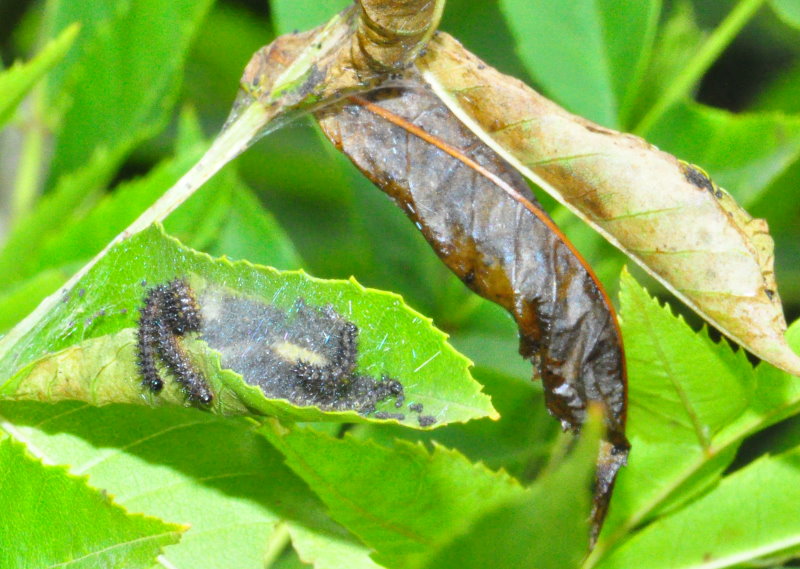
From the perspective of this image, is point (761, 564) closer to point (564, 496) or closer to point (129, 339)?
point (564, 496)

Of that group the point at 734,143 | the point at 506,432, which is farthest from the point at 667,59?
the point at 506,432

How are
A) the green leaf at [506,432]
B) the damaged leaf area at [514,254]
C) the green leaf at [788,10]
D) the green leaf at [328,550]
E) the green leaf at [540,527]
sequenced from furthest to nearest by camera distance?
the green leaf at [788,10]
the green leaf at [506,432]
the green leaf at [328,550]
the damaged leaf area at [514,254]
the green leaf at [540,527]

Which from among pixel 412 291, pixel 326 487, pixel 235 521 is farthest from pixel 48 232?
pixel 326 487

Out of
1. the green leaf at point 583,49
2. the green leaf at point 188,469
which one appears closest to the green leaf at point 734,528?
the green leaf at point 188,469

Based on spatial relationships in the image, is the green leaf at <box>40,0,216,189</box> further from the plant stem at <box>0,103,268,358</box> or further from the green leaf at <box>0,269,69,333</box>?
the plant stem at <box>0,103,268,358</box>

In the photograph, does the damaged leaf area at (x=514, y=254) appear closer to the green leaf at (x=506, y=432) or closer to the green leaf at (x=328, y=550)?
the green leaf at (x=328, y=550)

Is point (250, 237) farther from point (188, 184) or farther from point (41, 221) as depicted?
point (188, 184)

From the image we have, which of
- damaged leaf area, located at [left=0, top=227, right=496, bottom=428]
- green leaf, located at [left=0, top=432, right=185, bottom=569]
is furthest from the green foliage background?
damaged leaf area, located at [left=0, top=227, right=496, bottom=428]
